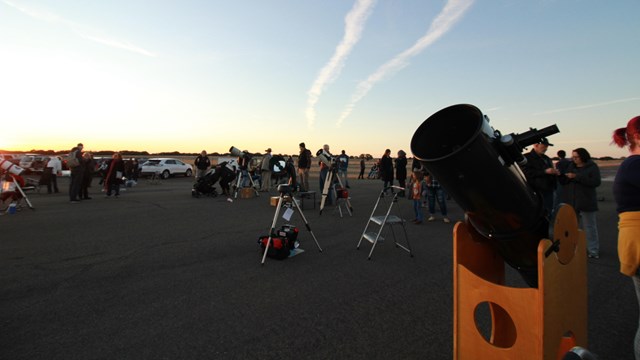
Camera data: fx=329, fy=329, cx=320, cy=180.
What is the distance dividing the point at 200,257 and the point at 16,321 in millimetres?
2398

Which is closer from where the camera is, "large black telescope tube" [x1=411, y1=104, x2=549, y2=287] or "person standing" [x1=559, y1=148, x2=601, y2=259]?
"large black telescope tube" [x1=411, y1=104, x2=549, y2=287]

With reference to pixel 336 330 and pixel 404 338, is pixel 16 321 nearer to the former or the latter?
pixel 336 330

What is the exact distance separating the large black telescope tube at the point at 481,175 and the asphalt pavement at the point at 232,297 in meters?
1.45

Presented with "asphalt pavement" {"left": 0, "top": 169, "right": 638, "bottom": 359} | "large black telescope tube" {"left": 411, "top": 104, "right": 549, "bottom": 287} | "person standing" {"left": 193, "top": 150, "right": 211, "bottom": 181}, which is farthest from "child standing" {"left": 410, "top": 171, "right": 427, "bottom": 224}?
"person standing" {"left": 193, "top": 150, "right": 211, "bottom": 181}

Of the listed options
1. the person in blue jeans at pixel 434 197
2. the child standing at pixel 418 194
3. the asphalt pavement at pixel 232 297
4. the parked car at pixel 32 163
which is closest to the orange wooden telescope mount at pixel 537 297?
the asphalt pavement at pixel 232 297

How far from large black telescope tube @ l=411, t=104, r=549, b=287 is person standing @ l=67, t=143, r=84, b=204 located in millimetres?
12286

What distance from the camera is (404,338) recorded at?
9.73 ft

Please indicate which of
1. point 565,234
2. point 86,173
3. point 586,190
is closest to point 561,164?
point 586,190

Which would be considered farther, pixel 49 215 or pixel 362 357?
pixel 49 215

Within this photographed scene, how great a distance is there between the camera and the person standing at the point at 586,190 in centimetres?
514

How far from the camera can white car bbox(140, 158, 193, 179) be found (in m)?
24.6

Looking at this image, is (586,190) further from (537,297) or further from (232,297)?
(232,297)

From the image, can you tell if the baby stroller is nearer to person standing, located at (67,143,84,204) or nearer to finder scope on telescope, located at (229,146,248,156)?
finder scope on telescope, located at (229,146,248,156)

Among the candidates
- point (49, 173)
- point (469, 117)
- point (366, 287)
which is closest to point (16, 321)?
point (366, 287)
